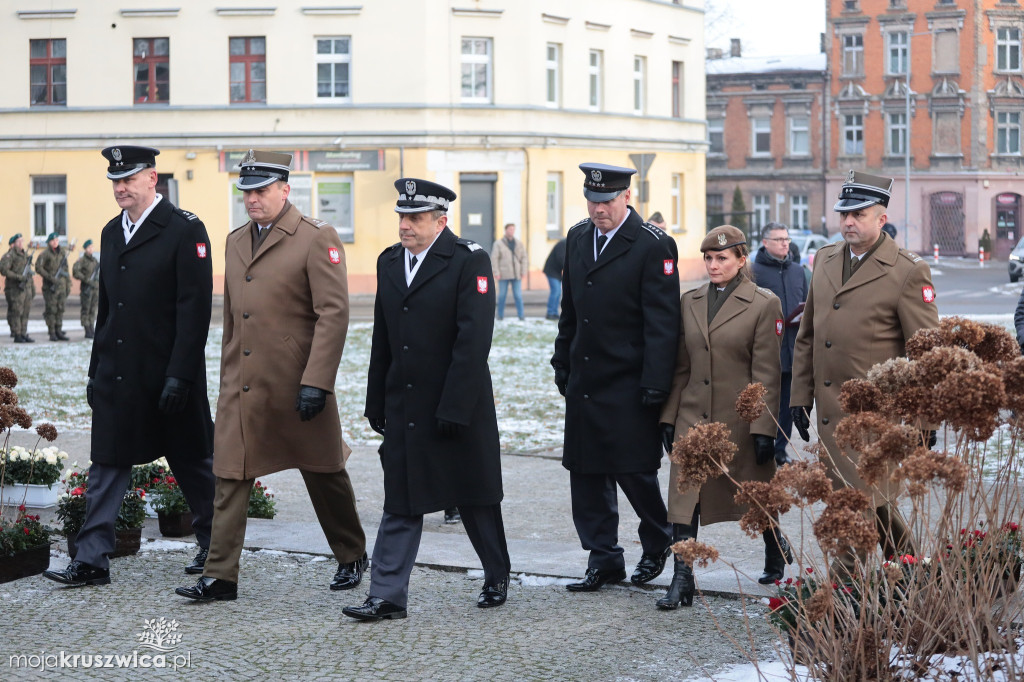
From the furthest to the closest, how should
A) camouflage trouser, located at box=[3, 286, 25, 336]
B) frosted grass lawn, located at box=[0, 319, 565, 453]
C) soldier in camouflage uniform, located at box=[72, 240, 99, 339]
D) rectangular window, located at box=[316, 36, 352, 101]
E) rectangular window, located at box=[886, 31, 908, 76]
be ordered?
rectangular window, located at box=[886, 31, 908, 76]
rectangular window, located at box=[316, 36, 352, 101]
soldier in camouflage uniform, located at box=[72, 240, 99, 339]
camouflage trouser, located at box=[3, 286, 25, 336]
frosted grass lawn, located at box=[0, 319, 565, 453]

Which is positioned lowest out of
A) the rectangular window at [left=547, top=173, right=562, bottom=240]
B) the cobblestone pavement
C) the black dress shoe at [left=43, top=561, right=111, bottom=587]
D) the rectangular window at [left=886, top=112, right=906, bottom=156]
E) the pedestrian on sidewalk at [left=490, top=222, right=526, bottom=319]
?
the cobblestone pavement

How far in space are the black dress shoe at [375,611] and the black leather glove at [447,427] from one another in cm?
80

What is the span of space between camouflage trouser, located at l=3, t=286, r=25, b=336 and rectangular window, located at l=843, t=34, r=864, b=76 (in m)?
48.7

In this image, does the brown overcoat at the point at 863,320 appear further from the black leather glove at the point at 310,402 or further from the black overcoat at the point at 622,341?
the black leather glove at the point at 310,402

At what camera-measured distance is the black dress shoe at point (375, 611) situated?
6.41 metres

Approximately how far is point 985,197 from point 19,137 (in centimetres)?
4144

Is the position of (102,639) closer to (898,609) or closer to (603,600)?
(603,600)

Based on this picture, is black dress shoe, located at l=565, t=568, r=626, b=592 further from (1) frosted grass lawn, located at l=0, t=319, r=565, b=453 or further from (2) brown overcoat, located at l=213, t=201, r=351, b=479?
(1) frosted grass lawn, located at l=0, t=319, r=565, b=453

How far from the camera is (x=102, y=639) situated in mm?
6098

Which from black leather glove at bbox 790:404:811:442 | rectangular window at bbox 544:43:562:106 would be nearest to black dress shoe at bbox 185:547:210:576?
black leather glove at bbox 790:404:811:442

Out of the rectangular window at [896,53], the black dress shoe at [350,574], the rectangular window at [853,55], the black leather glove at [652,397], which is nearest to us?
the black leather glove at [652,397]

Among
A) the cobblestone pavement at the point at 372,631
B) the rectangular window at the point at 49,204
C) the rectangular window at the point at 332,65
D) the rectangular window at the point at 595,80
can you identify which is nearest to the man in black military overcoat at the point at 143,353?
the cobblestone pavement at the point at 372,631

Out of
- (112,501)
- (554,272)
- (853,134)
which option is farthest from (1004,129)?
(112,501)

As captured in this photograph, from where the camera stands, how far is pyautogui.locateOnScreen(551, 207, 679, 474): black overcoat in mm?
7012
